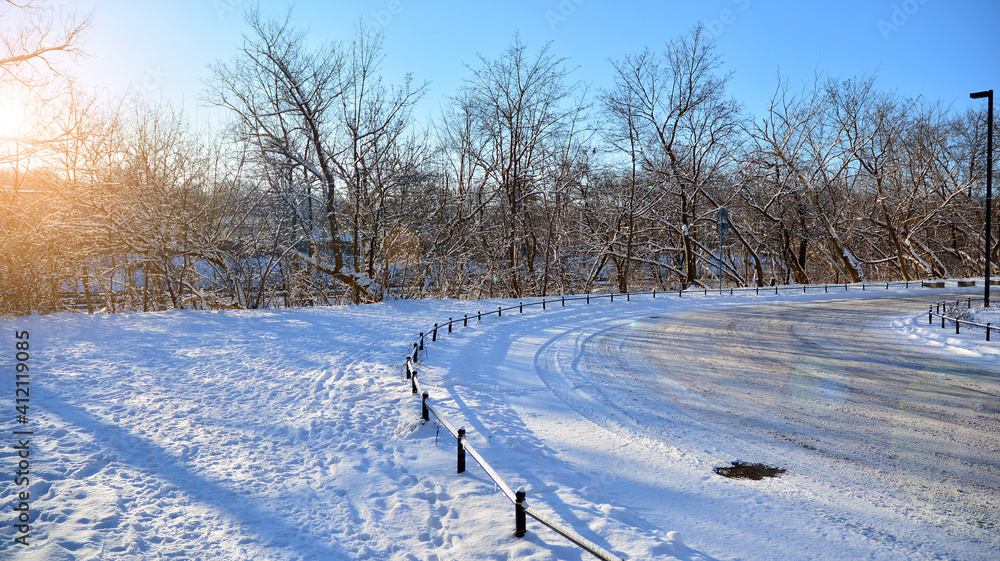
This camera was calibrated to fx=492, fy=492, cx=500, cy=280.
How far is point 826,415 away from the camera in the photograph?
7836 millimetres

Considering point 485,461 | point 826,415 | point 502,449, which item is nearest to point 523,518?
point 485,461

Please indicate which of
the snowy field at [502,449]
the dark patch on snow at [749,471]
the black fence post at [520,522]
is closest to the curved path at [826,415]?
the snowy field at [502,449]

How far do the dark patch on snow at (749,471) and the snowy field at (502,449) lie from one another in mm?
152

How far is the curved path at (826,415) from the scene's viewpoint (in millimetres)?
4910

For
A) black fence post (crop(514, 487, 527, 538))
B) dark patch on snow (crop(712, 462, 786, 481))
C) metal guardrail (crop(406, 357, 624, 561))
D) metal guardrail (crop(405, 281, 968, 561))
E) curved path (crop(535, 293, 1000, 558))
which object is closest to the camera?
metal guardrail (crop(406, 357, 624, 561))

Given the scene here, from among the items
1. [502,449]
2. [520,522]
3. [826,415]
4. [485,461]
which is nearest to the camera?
[520,522]

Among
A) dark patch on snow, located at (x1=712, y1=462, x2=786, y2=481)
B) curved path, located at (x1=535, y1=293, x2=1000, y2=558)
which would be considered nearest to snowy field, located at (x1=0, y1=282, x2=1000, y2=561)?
curved path, located at (x1=535, y1=293, x2=1000, y2=558)

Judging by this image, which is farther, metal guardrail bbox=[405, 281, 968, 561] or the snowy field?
the snowy field

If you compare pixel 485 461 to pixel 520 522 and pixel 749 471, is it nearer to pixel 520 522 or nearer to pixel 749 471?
pixel 520 522

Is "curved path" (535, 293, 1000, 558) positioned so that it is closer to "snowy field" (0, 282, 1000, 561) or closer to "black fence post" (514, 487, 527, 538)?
"snowy field" (0, 282, 1000, 561)

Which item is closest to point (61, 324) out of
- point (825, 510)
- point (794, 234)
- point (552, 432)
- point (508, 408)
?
point (508, 408)

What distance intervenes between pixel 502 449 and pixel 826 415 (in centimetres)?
529

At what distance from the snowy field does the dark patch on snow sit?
0.15 meters

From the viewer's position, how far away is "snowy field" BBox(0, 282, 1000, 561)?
4.56 metres
